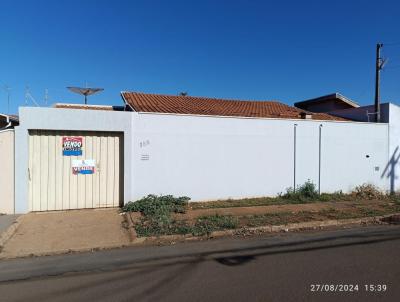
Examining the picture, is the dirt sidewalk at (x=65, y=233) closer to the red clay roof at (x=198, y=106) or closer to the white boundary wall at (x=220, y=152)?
the white boundary wall at (x=220, y=152)

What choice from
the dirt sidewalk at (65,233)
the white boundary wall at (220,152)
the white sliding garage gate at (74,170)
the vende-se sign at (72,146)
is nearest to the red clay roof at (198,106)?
the white boundary wall at (220,152)

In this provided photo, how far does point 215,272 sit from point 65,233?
4.06 meters

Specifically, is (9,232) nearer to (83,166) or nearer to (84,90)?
(83,166)

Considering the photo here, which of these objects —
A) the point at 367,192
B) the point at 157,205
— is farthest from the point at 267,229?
the point at 367,192

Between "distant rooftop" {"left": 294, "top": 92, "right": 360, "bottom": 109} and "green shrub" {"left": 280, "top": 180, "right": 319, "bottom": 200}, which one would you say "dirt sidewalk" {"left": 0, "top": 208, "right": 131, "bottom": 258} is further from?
"distant rooftop" {"left": 294, "top": 92, "right": 360, "bottom": 109}

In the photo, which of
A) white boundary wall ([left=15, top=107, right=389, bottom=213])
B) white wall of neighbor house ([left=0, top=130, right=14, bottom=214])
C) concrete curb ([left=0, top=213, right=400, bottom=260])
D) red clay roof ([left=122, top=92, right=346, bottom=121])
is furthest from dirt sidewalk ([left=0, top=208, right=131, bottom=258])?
red clay roof ([left=122, top=92, right=346, bottom=121])

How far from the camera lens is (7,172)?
32.3ft

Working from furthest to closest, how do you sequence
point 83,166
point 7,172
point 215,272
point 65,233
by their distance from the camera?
1. point 83,166
2. point 7,172
3. point 65,233
4. point 215,272

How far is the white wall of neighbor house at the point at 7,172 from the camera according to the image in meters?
9.84

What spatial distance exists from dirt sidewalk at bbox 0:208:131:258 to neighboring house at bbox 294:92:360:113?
1680cm

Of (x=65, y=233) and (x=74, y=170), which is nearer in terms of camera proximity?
(x=65, y=233)

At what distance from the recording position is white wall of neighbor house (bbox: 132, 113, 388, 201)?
11391 mm

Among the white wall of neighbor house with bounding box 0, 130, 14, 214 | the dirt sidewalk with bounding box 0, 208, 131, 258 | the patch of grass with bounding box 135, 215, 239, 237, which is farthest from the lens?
the white wall of neighbor house with bounding box 0, 130, 14, 214

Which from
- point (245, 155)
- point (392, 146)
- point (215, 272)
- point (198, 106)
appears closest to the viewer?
point (215, 272)
